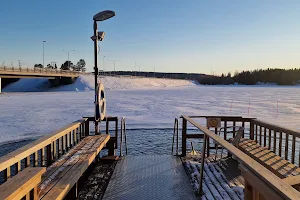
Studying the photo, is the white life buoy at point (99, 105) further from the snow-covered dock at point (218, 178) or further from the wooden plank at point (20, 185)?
the wooden plank at point (20, 185)

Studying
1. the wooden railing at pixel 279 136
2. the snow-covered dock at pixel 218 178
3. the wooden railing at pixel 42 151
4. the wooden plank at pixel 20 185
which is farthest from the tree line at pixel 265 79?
the wooden plank at pixel 20 185

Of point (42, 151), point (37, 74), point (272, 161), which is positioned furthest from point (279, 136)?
point (37, 74)

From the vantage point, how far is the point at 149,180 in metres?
5.16

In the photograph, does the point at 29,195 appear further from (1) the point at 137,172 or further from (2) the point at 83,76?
(2) the point at 83,76

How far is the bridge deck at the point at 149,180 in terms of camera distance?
452 centimetres

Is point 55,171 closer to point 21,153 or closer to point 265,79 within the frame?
point 21,153

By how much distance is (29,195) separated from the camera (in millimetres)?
→ 2443

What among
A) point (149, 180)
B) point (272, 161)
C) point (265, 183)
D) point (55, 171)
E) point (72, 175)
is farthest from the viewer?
point (149, 180)

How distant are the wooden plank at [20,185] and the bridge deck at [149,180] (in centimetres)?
213

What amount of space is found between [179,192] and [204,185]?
0.51 m

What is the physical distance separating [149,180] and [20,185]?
3.24 m

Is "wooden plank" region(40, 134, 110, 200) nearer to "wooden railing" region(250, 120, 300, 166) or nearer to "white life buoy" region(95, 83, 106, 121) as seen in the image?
"white life buoy" region(95, 83, 106, 121)

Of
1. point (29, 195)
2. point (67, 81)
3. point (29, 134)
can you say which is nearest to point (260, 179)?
point (29, 195)

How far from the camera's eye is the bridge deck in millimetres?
4523
